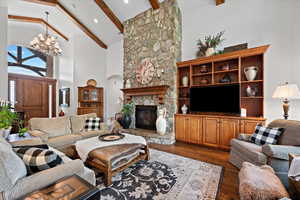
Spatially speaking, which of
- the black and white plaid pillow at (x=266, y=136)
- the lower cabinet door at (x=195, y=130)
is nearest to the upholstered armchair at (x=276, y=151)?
the black and white plaid pillow at (x=266, y=136)

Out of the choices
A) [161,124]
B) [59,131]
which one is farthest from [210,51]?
[59,131]

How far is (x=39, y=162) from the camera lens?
116cm

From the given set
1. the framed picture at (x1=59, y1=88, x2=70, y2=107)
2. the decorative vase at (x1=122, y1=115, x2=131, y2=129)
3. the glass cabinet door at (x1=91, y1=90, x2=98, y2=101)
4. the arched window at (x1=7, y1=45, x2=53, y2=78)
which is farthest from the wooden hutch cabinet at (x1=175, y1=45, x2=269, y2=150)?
the arched window at (x1=7, y1=45, x2=53, y2=78)

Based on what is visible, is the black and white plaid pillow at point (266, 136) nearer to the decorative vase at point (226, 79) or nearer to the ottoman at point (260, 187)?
the ottoman at point (260, 187)

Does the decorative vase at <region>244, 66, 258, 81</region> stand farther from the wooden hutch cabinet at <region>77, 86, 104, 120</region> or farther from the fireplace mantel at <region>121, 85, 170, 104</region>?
the wooden hutch cabinet at <region>77, 86, 104, 120</region>

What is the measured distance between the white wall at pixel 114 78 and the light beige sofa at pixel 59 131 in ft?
10.0

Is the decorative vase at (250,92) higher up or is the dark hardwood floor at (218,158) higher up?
the decorative vase at (250,92)

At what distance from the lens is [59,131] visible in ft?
9.72

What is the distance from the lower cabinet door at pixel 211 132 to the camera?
331cm

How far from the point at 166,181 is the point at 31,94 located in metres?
6.58

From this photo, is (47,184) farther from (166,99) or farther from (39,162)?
(166,99)

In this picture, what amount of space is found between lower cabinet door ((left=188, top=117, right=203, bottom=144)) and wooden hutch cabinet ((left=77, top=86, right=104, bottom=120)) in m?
4.71

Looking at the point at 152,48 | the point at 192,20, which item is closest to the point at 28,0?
the point at 152,48

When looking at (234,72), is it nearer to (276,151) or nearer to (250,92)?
(250,92)
